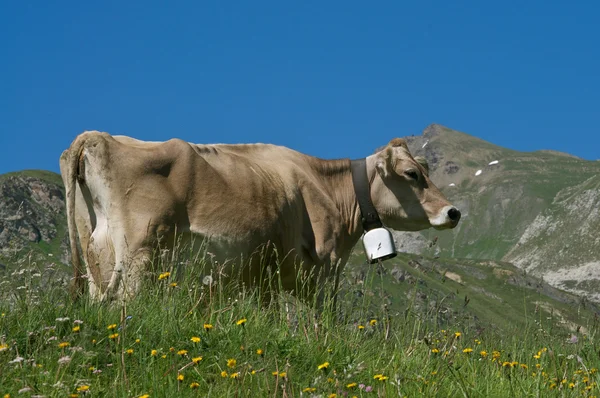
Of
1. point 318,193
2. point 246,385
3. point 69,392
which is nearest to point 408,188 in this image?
point 318,193

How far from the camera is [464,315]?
10375 millimetres

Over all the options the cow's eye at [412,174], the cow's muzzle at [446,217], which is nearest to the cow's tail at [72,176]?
the cow's eye at [412,174]

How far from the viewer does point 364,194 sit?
595 inches

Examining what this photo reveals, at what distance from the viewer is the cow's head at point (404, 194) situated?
15164mm

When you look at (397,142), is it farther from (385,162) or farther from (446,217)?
(446,217)

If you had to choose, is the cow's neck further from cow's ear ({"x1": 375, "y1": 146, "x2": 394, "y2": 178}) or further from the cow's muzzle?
the cow's muzzle

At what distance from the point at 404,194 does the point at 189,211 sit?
5641 millimetres

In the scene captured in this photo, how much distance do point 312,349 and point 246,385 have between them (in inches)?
47.9

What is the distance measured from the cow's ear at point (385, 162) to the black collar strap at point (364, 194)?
0.97ft

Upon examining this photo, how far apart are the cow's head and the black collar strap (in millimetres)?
247

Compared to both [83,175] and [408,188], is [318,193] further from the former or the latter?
[83,175]

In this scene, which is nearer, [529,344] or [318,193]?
[529,344]

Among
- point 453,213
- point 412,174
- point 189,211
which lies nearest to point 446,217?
point 453,213

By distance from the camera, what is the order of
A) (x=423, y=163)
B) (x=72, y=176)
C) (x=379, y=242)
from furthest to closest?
1. (x=423, y=163)
2. (x=379, y=242)
3. (x=72, y=176)
